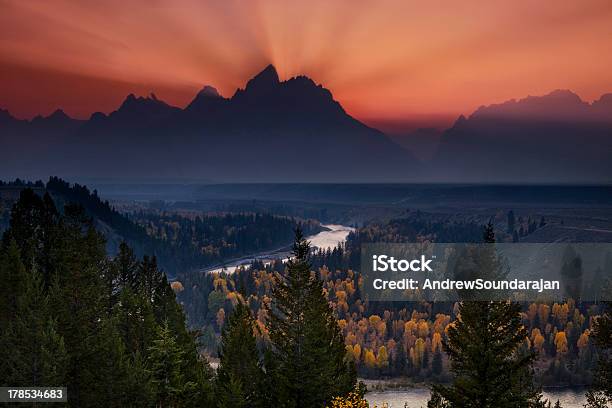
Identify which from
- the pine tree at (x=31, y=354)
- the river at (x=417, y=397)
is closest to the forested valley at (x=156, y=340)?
the pine tree at (x=31, y=354)

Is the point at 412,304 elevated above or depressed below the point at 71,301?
below

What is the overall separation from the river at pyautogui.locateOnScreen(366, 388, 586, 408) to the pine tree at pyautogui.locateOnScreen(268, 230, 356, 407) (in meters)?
78.3

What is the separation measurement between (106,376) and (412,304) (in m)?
154

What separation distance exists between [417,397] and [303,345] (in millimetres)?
91935

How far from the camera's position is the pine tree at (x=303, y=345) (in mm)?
42438

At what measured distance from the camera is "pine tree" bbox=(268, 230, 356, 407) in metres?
42.4

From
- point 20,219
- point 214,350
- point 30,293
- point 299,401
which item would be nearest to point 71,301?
point 30,293

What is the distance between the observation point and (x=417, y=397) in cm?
12256

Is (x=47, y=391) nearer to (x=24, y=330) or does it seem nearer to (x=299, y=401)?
(x=24, y=330)

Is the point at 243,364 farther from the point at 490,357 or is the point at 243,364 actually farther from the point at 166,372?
the point at 490,357

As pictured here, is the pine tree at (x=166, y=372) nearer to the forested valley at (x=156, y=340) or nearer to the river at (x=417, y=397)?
the forested valley at (x=156, y=340)

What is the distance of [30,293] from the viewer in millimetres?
36844

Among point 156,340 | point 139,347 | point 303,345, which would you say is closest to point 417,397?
point 139,347

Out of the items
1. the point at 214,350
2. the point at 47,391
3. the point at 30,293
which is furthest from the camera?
the point at 214,350
